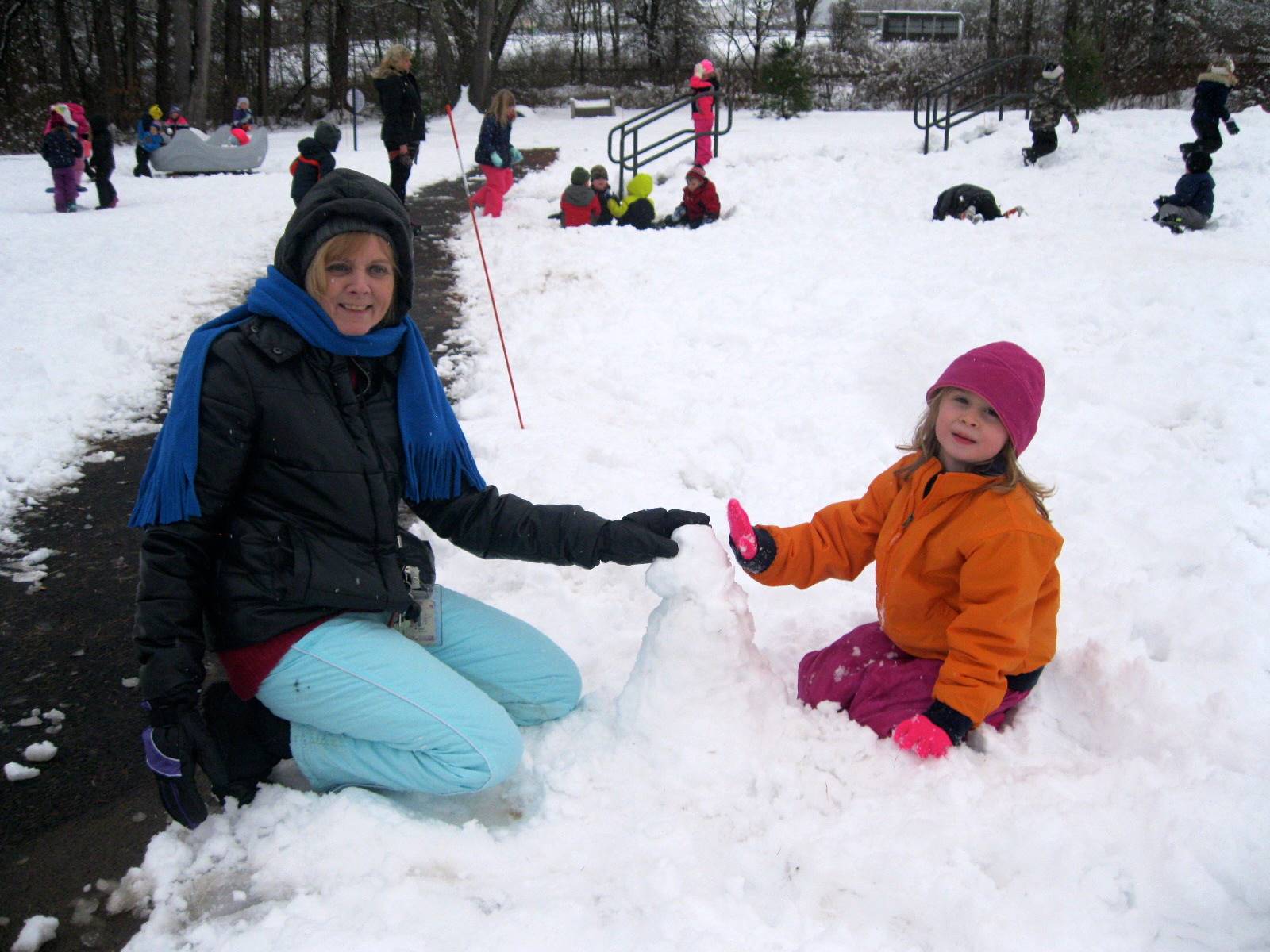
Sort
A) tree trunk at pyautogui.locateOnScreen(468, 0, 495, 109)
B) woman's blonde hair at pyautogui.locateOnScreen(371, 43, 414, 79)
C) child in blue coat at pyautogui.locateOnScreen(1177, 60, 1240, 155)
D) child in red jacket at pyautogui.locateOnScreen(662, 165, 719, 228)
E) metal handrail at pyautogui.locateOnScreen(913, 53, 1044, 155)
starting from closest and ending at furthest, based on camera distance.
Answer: child in blue coat at pyautogui.locateOnScreen(1177, 60, 1240, 155)
woman's blonde hair at pyautogui.locateOnScreen(371, 43, 414, 79)
child in red jacket at pyautogui.locateOnScreen(662, 165, 719, 228)
metal handrail at pyautogui.locateOnScreen(913, 53, 1044, 155)
tree trunk at pyautogui.locateOnScreen(468, 0, 495, 109)

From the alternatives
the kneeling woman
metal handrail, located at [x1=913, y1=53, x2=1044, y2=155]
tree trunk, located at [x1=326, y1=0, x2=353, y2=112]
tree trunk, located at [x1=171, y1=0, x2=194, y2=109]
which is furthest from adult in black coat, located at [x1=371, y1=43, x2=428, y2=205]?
tree trunk, located at [x1=326, y1=0, x2=353, y2=112]

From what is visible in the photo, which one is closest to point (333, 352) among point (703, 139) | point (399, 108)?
point (399, 108)

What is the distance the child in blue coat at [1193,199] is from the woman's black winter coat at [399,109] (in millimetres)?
7163

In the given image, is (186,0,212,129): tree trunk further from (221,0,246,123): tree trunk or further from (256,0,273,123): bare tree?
(256,0,273,123): bare tree

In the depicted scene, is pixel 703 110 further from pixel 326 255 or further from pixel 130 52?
pixel 130 52

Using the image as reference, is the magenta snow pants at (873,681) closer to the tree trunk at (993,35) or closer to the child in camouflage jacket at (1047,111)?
the child in camouflage jacket at (1047,111)

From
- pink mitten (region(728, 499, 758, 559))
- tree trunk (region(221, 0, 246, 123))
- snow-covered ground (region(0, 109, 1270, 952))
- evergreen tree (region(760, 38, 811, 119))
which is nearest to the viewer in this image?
snow-covered ground (region(0, 109, 1270, 952))

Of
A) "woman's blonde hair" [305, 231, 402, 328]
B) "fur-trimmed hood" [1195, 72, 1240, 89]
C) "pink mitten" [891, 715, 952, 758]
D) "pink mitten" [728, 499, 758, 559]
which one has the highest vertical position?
"fur-trimmed hood" [1195, 72, 1240, 89]

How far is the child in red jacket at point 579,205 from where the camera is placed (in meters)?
10.2

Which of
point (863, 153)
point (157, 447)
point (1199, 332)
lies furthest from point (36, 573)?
point (863, 153)

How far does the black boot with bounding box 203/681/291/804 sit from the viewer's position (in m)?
2.35

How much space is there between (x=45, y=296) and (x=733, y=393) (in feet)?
16.0

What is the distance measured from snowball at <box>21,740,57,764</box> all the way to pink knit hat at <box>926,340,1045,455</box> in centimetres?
267

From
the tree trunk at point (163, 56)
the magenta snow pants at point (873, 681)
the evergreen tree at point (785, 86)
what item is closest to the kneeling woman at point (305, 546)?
the magenta snow pants at point (873, 681)
